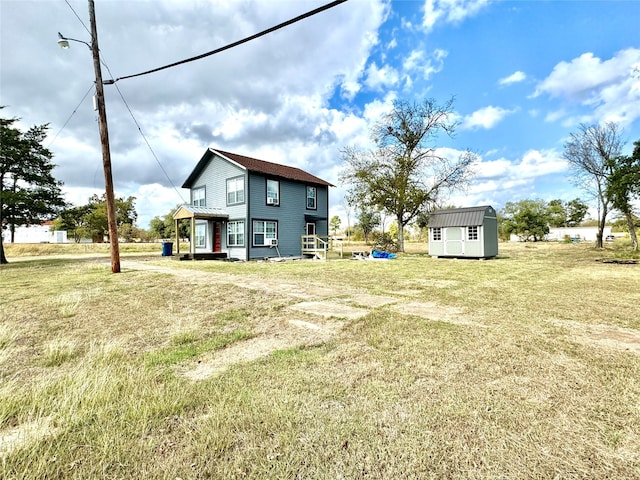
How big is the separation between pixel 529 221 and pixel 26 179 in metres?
61.4

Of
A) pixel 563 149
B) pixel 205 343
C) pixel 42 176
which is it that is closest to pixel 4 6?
pixel 42 176

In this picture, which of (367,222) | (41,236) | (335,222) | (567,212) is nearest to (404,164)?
(367,222)

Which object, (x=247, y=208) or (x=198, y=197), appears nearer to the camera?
(x=247, y=208)

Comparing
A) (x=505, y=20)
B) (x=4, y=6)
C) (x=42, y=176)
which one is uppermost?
(x=4, y=6)

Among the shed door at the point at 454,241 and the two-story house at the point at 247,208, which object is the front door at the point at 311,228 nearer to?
the two-story house at the point at 247,208

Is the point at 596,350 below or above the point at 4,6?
below

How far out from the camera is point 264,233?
1805 centimetres

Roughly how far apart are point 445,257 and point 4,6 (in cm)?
2328

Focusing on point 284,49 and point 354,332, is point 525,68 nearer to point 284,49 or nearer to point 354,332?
point 284,49

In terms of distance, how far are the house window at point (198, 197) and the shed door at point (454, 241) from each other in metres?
16.6

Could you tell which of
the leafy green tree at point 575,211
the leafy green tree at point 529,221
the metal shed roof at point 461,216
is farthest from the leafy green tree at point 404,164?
the leafy green tree at point 575,211

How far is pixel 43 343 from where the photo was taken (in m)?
3.68

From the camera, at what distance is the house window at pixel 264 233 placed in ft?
57.8

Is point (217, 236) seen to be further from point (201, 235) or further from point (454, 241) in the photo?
point (454, 241)
